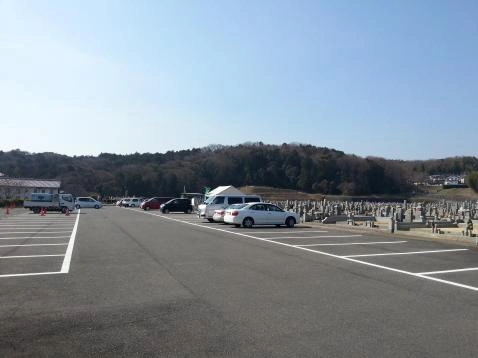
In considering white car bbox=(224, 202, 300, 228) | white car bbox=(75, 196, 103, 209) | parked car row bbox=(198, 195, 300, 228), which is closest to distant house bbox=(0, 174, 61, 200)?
white car bbox=(75, 196, 103, 209)

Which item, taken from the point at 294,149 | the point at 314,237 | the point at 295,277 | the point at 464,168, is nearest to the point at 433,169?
the point at 464,168

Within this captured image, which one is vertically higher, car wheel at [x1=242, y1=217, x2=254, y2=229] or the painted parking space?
car wheel at [x1=242, y1=217, x2=254, y2=229]

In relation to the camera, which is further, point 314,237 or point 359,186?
point 359,186

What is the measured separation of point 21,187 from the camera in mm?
95250

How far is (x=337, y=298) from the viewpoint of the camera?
338 inches

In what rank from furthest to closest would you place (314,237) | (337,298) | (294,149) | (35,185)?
(294,149), (35,185), (314,237), (337,298)

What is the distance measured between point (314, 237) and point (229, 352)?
16.1 meters

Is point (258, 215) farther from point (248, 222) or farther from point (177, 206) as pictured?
point (177, 206)

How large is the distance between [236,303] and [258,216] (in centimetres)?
1956

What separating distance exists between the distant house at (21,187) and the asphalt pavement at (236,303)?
76125 mm

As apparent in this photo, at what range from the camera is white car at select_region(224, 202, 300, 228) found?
27.5m

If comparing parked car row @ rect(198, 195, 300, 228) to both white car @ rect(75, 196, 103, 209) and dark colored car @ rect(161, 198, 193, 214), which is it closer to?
dark colored car @ rect(161, 198, 193, 214)

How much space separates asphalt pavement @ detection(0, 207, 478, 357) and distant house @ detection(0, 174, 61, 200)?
2997 inches

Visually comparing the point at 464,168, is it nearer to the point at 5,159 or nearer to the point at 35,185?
the point at 35,185
